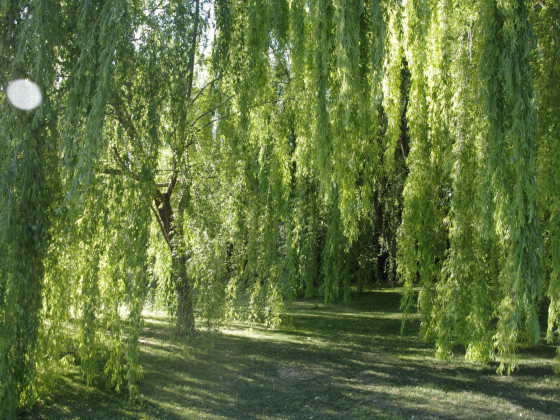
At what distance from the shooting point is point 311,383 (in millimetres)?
5797

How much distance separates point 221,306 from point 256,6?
10.4ft

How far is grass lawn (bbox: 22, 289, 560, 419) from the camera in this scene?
15.6 ft

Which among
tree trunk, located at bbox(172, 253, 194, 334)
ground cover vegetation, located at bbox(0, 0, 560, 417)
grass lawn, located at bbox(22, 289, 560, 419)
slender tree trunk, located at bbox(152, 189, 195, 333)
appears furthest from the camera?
tree trunk, located at bbox(172, 253, 194, 334)

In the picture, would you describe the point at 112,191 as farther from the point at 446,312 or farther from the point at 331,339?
the point at 331,339

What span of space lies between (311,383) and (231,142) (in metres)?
2.86

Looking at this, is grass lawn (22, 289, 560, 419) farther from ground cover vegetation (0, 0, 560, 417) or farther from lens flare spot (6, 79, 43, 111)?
lens flare spot (6, 79, 43, 111)

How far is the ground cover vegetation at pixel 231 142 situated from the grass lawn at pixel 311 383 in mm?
437

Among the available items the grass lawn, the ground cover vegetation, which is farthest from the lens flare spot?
the grass lawn

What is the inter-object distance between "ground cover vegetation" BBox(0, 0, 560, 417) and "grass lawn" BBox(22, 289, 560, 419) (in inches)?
17.2

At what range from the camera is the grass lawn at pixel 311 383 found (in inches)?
187

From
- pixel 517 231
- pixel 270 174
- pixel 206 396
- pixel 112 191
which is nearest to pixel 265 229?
pixel 270 174

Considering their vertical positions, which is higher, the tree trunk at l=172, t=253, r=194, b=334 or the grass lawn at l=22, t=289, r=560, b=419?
the tree trunk at l=172, t=253, r=194, b=334

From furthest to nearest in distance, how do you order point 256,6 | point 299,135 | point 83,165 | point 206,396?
point 299,135 < point 206,396 < point 256,6 < point 83,165

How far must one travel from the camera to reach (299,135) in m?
5.58
